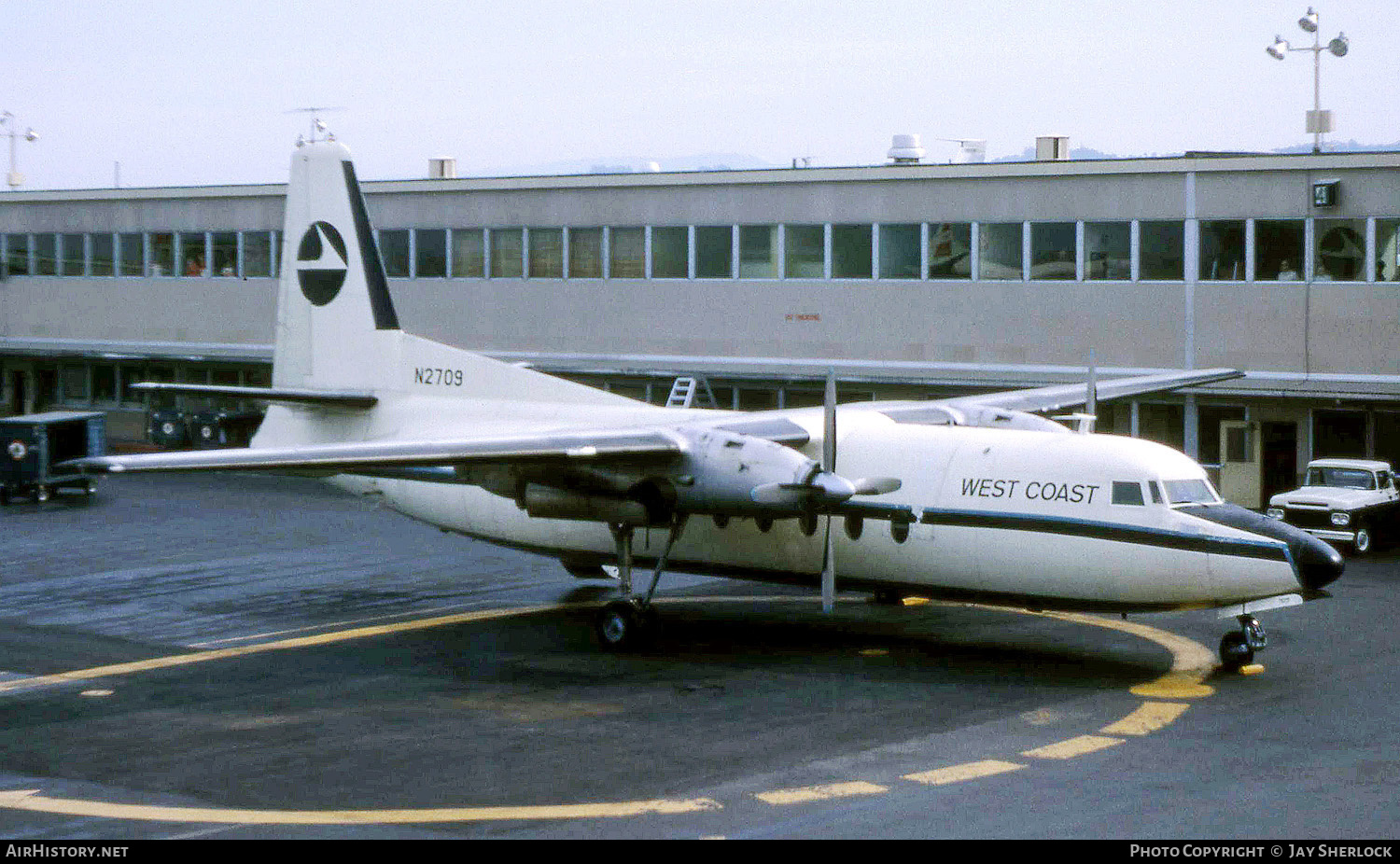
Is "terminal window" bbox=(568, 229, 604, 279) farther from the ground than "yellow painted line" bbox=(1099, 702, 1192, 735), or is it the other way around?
"terminal window" bbox=(568, 229, 604, 279)

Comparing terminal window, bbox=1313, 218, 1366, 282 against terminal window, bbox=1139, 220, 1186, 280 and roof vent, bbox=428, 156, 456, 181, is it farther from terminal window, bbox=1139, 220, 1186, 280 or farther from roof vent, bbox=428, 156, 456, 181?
roof vent, bbox=428, 156, 456, 181

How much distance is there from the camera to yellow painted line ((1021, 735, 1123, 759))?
17547 millimetres

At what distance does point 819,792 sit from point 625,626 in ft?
26.8

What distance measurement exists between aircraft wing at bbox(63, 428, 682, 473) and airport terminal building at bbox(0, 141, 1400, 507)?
58.9 ft

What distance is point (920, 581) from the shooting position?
23.0 meters

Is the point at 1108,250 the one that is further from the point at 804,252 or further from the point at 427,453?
the point at 427,453

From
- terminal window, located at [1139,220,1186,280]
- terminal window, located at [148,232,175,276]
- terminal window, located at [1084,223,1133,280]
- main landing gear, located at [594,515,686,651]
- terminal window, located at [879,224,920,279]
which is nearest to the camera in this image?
main landing gear, located at [594,515,686,651]

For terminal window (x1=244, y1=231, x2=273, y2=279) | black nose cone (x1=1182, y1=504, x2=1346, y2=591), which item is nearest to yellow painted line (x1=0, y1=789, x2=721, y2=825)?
black nose cone (x1=1182, y1=504, x2=1346, y2=591)

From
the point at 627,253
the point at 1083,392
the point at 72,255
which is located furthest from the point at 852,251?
the point at 72,255

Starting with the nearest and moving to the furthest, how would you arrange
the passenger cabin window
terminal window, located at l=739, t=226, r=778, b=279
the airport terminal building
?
the passenger cabin window
the airport terminal building
terminal window, located at l=739, t=226, r=778, b=279

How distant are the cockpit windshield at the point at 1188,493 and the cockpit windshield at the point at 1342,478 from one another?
12607 mm

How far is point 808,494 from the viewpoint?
21500 mm

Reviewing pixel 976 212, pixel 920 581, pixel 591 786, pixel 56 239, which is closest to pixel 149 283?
pixel 56 239
